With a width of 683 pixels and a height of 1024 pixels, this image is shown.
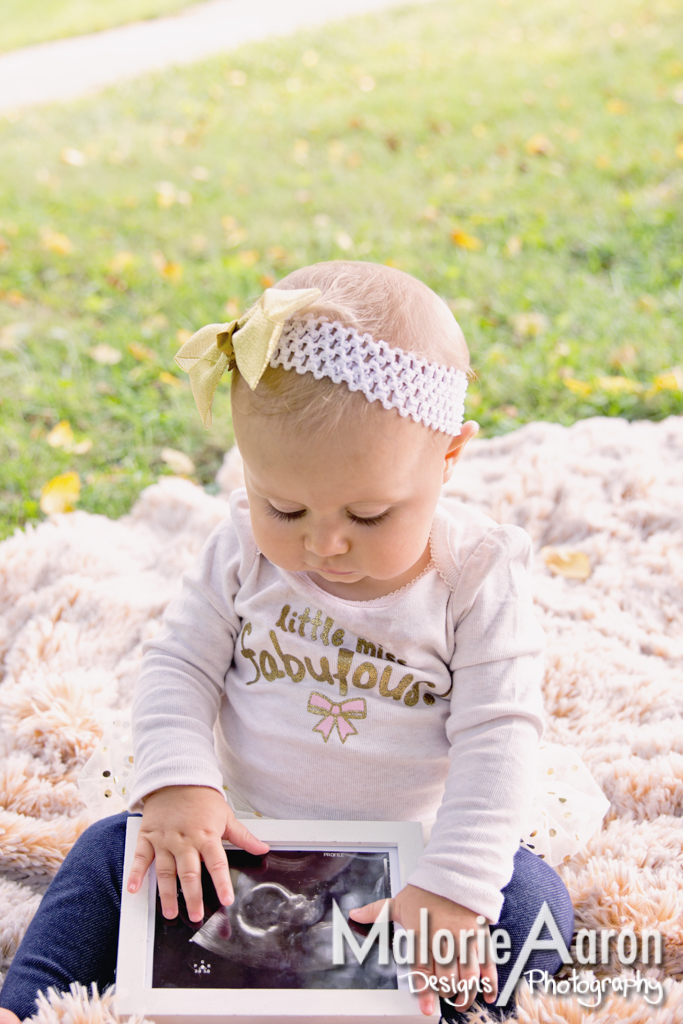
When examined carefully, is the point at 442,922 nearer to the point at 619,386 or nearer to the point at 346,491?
the point at 346,491

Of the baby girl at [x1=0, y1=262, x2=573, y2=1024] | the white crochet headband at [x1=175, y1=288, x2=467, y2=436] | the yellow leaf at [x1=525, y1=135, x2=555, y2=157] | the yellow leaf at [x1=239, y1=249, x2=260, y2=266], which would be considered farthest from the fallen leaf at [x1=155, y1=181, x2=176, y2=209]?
the white crochet headband at [x1=175, y1=288, x2=467, y2=436]

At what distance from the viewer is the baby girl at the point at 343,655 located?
3.73 feet

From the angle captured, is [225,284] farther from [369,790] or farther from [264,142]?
[369,790]

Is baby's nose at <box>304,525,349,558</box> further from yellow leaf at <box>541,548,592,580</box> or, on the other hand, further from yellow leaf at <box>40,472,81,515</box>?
yellow leaf at <box>40,472,81,515</box>

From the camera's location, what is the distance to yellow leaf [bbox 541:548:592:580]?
2.09 m

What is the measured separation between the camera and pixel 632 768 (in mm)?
1622

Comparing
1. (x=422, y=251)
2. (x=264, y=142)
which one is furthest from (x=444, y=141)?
(x=422, y=251)

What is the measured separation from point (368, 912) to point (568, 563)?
1.11 metres

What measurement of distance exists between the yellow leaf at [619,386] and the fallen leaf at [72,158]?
2.85 m

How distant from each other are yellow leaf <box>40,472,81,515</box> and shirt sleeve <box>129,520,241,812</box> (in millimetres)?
913

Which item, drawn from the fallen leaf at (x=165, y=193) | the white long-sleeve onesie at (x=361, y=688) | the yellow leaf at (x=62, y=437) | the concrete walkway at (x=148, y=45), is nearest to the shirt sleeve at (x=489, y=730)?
the white long-sleeve onesie at (x=361, y=688)

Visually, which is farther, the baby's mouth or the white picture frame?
the baby's mouth

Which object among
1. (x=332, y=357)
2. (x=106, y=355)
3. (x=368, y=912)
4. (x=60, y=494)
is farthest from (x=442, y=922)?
(x=106, y=355)

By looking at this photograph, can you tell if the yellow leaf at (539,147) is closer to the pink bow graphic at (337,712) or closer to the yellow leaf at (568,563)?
the yellow leaf at (568,563)
